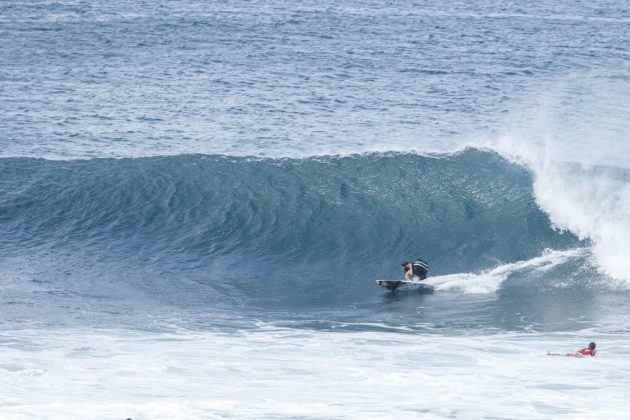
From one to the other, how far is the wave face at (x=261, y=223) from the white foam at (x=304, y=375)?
12.2 ft

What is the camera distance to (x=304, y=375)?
2052 cm

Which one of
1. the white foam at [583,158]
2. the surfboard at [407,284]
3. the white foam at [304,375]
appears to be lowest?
the white foam at [304,375]

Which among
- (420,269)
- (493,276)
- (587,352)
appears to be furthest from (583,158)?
(587,352)

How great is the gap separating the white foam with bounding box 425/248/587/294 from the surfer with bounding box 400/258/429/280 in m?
0.20

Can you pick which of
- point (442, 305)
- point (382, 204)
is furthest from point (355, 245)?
point (442, 305)

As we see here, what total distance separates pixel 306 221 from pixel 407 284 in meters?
5.63

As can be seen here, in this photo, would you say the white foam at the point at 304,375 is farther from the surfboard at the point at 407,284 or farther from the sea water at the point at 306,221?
the surfboard at the point at 407,284

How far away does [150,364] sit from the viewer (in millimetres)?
21047

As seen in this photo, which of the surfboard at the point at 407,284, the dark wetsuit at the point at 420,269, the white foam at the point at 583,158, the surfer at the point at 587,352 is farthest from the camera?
the white foam at the point at 583,158

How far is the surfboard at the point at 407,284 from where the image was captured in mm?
26125

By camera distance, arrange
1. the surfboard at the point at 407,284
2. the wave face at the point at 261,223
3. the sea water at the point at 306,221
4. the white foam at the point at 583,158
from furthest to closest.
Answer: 1. the white foam at the point at 583,158
2. the wave face at the point at 261,223
3. the surfboard at the point at 407,284
4. the sea water at the point at 306,221

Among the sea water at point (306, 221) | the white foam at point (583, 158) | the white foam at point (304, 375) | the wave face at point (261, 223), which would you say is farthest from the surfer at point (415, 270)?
the white foam at point (583, 158)

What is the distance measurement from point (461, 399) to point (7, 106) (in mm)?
27224

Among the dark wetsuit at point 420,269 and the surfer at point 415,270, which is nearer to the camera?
the surfer at point 415,270
